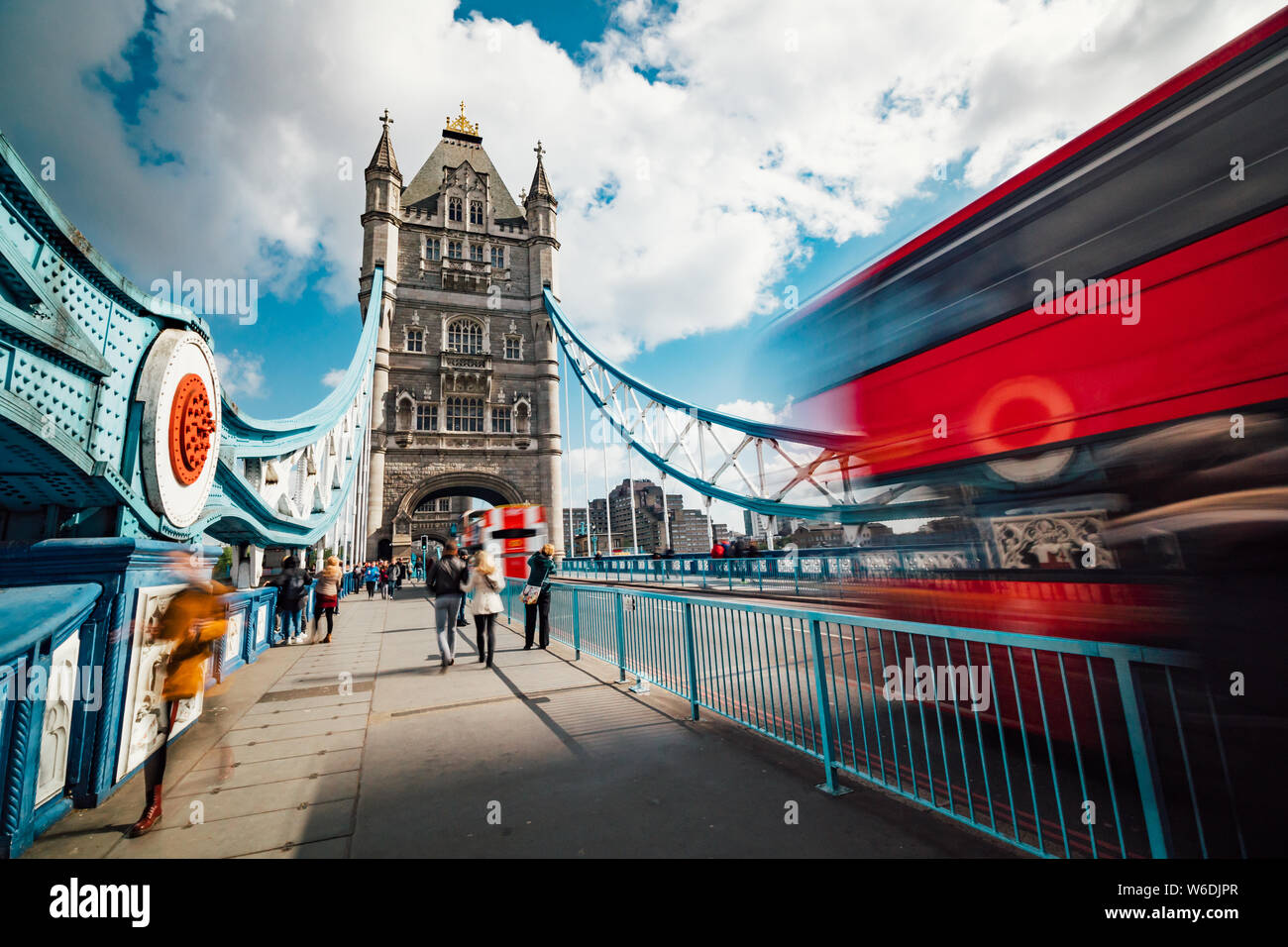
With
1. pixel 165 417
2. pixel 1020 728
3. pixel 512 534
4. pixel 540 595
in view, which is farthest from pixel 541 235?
pixel 1020 728

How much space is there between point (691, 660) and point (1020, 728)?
6.74ft

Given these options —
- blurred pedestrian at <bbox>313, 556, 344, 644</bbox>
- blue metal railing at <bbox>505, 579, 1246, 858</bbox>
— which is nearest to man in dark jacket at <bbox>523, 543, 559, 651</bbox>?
blue metal railing at <bbox>505, 579, 1246, 858</bbox>

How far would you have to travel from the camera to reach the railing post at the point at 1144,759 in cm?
166

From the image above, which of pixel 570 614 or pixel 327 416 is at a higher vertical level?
pixel 327 416

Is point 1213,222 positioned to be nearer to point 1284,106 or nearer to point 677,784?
point 1284,106

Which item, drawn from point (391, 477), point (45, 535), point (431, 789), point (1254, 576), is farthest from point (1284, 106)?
point (391, 477)

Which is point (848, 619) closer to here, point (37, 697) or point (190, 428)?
point (37, 697)

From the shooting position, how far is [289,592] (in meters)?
8.62

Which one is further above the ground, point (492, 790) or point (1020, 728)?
point (1020, 728)

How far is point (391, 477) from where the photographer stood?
2630 centimetres

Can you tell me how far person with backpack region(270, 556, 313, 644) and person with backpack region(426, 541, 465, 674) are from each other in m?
4.01

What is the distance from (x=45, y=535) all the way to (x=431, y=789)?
2.65 m

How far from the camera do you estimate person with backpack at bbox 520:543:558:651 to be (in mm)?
7023

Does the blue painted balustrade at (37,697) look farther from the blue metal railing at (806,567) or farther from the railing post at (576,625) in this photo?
the blue metal railing at (806,567)
